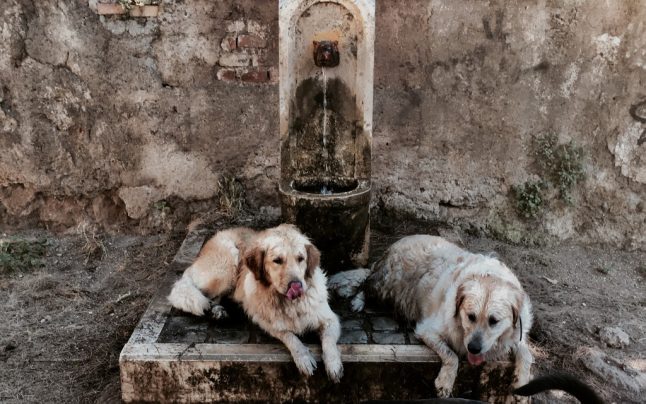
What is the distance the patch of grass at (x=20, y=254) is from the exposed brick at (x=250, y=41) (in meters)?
3.05

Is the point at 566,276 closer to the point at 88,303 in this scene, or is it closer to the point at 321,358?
the point at 321,358

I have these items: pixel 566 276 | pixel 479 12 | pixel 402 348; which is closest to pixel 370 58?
pixel 479 12

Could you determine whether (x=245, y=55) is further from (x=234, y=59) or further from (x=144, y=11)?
(x=144, y=11)

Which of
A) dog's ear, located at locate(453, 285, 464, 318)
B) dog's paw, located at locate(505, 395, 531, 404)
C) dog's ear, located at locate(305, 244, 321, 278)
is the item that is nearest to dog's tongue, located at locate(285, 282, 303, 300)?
dog's ear, located at locate(305, 244, 321, 278)

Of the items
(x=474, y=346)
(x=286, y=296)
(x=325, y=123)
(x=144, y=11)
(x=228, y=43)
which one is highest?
(x=144, y=11)

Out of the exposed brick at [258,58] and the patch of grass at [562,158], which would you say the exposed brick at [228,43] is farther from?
the patch of grass at [562,158]

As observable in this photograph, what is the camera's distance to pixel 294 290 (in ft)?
12.6

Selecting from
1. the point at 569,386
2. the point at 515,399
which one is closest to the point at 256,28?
the point at 515,399

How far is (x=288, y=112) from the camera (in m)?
5.29

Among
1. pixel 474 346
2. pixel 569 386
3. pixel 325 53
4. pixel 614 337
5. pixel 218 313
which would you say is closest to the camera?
pixel 569 386

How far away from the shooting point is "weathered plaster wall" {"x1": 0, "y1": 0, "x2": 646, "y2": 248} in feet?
19.4

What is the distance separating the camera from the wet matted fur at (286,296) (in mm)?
3863

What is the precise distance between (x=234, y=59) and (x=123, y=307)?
2.74 metres

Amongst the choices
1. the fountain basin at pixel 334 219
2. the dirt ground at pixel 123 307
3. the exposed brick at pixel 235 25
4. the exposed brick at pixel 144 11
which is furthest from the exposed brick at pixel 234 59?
the dirt ground at pixel 123 307
